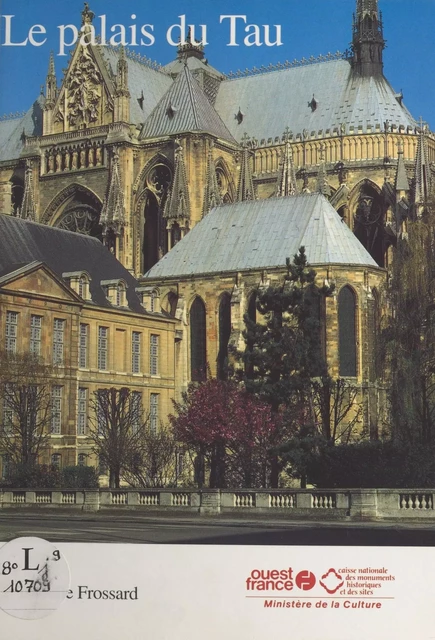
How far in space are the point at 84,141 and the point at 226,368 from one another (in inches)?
658

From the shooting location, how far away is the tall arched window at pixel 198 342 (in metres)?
32.5

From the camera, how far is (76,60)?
18969 mm

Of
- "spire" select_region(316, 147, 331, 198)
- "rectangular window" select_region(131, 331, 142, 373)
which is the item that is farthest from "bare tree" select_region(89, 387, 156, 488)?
"spire" select_region(316, 147, 331, 198)

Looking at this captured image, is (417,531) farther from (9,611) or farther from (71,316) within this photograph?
(71,316)

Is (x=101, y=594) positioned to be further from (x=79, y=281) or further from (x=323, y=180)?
(x=323, y=180)

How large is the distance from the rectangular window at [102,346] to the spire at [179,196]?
1321 centimetres

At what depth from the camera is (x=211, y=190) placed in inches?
1661

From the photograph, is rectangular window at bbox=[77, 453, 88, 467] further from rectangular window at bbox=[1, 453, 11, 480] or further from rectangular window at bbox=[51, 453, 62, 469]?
rectangular window at bbox=[1, 453, 11, 480]

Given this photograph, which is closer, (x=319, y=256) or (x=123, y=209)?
(x=319, y=256)

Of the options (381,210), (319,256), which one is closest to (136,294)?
(319,256)

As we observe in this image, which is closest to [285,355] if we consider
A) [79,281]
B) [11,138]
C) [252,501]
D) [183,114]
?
[252,501]

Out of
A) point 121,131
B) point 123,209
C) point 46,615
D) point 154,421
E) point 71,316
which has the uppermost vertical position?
point 121,131

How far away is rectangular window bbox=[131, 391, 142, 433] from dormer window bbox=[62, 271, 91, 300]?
4100 mm

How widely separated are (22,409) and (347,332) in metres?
11.5
